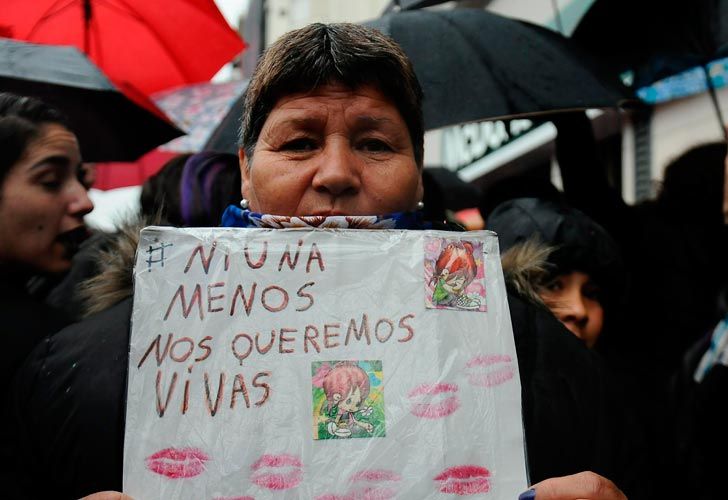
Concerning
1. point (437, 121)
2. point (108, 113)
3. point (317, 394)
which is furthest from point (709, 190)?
point (317, 394)

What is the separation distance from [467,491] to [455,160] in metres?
11.8

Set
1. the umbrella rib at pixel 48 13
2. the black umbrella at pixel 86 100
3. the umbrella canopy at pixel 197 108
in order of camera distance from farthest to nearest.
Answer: the umbrella canopy at pixel 197 108 → the umbrella rib at pixel 48 13 → the black umbrella at pixel 86 100

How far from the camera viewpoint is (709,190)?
11.7 feet

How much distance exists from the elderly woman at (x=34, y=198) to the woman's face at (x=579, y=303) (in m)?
1.48

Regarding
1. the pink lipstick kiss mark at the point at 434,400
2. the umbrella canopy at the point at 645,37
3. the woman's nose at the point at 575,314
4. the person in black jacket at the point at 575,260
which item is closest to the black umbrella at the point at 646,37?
the umbrella canopy at the point at 645,37

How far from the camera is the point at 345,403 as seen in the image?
4.25 feet

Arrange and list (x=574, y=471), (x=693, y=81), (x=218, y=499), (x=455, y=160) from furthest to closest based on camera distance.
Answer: (x=455, y=160) → (x=693, y=81) → (x=574, y=471) → (x=218, y=499)

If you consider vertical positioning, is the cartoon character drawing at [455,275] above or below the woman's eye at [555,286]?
below

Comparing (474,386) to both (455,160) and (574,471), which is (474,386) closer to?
(574,471)

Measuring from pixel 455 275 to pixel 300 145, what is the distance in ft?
1.45

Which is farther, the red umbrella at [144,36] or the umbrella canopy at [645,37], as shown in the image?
the umbrella canopy at [645,37]

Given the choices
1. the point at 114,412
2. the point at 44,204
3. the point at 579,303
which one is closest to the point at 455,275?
the point at 114,412

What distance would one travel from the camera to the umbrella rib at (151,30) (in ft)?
11.3

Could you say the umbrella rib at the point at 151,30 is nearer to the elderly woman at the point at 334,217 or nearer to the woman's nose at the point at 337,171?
the elderly woman at the point at 334,217
